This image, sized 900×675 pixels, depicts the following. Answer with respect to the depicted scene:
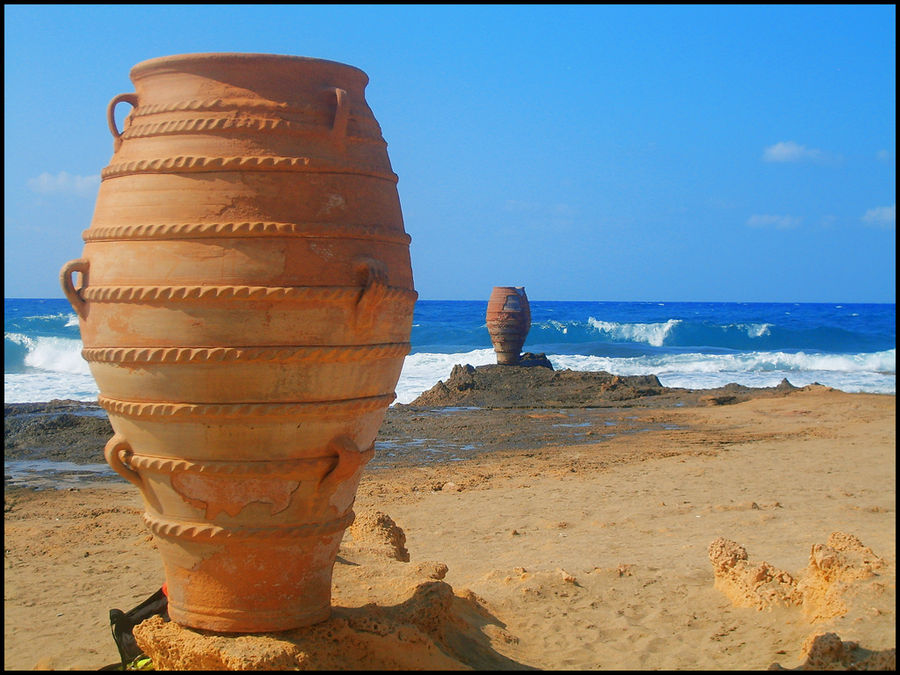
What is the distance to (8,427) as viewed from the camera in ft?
44.3

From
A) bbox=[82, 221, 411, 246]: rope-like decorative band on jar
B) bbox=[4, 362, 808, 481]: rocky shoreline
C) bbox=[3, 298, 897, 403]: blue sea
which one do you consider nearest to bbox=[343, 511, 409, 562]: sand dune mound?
bbox=[82, 221, 411, 246]: rope-like decorative band on jar

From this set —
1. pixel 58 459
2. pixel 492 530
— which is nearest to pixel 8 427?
pixel 58 459

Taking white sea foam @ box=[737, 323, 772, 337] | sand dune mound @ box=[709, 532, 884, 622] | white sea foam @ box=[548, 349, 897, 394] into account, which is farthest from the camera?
white sea foam @ box=[737, 323, 772, 337]

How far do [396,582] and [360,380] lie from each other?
1.52 meters

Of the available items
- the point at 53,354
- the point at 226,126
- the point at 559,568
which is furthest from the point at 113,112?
the point at 53,354

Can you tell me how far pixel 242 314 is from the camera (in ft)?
12.1

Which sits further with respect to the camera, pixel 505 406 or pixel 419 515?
pixel 505 406

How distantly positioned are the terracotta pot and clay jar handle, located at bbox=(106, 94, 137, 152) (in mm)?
16131

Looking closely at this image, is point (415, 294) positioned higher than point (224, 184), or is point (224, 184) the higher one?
point (224, 184)

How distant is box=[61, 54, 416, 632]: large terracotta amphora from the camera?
3.71 meters

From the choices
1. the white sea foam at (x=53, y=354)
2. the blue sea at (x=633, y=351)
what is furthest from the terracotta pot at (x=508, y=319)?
the white sea foam at (x=53, y=354)

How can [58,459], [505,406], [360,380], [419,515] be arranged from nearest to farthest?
[360,380] < [419,515] < [58,459] < [505,406]

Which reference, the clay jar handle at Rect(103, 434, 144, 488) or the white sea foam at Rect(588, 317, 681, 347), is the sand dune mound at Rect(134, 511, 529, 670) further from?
the white sea foam at Rect(588, 317, 681, 347)

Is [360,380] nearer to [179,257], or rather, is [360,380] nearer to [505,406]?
[179,257]
